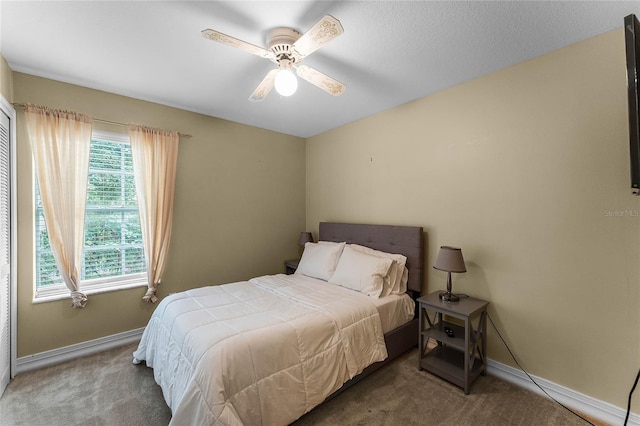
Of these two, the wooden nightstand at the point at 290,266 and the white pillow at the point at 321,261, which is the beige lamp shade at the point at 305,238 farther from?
the white pillow at the point at 321,261

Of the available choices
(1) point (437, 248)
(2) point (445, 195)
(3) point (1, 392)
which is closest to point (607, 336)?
(1) point (437, 248)

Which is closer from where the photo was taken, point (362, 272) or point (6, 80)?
point (6, 80)

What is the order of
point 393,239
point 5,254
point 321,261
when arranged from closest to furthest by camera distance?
point 5,254 → point 393,239 → point 321,261

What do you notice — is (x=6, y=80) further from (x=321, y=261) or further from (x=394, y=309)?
(x=394, y=309)

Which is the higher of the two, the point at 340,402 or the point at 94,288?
the point at 94,288

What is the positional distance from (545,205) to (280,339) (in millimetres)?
2193

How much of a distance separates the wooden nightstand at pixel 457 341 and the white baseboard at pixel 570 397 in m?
0.14

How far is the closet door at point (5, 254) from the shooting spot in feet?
6.58

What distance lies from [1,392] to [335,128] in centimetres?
407

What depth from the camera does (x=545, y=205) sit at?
2.01 metres

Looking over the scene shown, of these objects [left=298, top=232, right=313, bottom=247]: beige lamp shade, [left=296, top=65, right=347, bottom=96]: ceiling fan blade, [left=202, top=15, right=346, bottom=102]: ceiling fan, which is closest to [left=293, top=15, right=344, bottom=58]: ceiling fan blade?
[left=202, top=15, right=346, bottom=102]: ceiling fan

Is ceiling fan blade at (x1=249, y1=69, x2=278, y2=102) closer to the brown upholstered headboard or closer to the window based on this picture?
the window

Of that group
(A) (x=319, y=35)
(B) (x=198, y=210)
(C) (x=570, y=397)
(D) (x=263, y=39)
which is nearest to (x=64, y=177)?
(B) (x=198, y=210)

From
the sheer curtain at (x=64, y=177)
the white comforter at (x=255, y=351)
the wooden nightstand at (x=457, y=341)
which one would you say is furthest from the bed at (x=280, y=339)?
the sheer curtain at (x=64, y=177)
